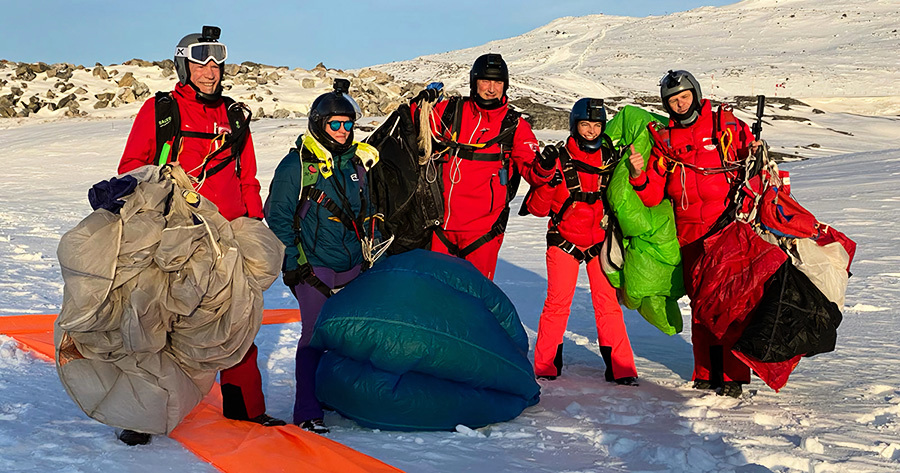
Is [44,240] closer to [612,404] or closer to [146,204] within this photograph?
[146,204]

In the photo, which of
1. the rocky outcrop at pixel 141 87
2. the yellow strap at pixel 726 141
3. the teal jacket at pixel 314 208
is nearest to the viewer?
the teal jacket at pixel 314 208

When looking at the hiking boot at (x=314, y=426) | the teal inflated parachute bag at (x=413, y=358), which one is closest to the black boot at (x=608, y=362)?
the teal inflated parachute bag at (x=413, y=358)

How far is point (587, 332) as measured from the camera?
6.58 m

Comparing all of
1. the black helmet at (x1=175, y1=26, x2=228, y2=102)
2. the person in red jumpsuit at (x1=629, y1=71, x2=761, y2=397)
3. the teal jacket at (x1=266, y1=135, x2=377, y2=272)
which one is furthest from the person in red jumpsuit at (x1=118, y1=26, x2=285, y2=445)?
the person in red jumpsuit at (x1=629, y1=71, x2=761, y2=397)

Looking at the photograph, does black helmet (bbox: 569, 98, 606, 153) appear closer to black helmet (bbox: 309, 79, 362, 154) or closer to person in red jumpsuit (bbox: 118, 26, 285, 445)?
black helmet (bbox: 309, 79, 362, 154)

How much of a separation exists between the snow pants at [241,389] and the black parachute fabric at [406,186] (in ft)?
4.15

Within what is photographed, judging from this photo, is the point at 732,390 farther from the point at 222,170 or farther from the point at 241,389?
the point at 222,170

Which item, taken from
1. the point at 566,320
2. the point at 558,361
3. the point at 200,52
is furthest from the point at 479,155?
the point at 200,52

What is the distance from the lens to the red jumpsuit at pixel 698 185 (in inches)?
186

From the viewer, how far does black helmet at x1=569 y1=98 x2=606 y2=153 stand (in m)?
4.90

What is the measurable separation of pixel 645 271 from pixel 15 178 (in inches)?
573

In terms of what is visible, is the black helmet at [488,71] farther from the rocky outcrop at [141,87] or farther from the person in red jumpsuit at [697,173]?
the rocky outcrop at [141,87]

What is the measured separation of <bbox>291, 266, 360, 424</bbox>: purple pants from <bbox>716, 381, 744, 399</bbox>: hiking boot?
223 centimetres

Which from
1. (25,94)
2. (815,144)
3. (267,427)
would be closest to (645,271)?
(267,427)
